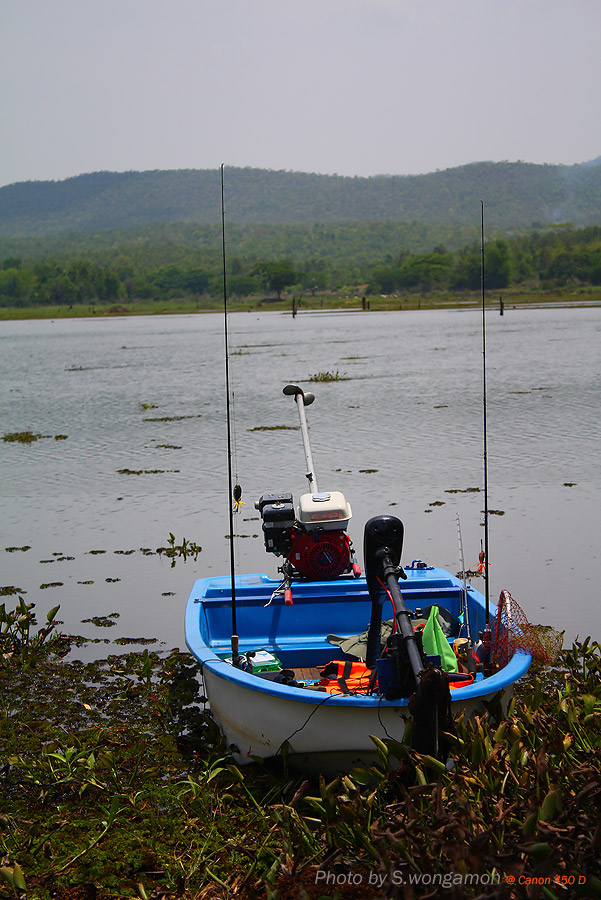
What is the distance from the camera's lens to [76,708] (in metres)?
6.74

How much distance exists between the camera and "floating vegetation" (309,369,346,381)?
27891 millimetres

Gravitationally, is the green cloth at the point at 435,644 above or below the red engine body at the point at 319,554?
below

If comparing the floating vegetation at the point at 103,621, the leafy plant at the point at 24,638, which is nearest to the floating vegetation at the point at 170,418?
the floating vegetation at the point at 103,621

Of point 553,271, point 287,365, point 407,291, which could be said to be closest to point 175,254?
point 407,291

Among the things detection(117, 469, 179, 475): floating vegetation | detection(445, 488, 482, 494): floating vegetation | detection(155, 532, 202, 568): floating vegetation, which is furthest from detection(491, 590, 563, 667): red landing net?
detection(117, 469, 179, 475): floating vegetation

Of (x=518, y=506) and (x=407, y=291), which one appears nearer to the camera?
(x=518, y=506)

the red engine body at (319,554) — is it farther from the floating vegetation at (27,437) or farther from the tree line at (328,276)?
the tree line at (328,276)

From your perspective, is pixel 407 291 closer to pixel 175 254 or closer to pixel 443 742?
pixel 175 254

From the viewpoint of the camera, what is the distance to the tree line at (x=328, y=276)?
375ft

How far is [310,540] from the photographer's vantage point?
295 inches

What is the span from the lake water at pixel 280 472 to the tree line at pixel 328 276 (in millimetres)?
84903

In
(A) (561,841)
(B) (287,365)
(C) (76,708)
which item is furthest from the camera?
(B) (287,365)

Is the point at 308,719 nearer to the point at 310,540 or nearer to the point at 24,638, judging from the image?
the point at 310,540

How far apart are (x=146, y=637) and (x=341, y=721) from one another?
11.4 feet
